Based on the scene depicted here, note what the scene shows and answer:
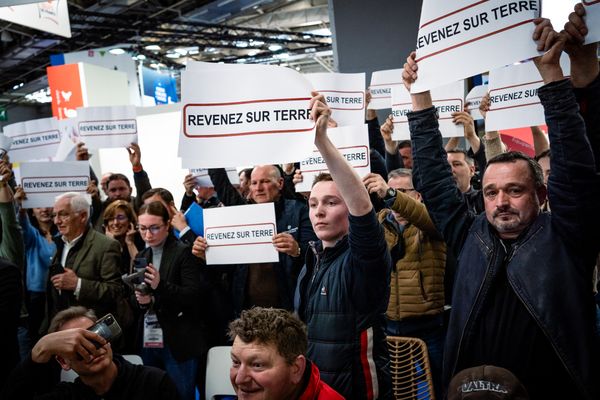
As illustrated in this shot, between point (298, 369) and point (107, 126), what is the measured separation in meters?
3.62

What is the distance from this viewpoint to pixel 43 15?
515 centimetres

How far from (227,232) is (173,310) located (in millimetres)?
565

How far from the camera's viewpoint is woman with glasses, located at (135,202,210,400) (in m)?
3.09

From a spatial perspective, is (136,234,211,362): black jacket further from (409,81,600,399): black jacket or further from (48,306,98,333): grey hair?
(409,81,600,399): black jacket

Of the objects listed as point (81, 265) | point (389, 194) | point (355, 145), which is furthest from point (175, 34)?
point (389, 194)

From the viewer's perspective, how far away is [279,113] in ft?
7.91

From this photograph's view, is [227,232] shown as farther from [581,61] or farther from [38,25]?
[38,25]

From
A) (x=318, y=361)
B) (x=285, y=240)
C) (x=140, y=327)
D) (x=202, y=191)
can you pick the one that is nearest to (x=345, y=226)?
(x=318, y=361)

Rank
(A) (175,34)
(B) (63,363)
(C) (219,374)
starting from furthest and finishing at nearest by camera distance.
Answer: (A) (175,34) < (C) (219,374) < (B) (63,363)

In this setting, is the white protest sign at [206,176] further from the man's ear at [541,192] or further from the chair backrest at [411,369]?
the man's ear at [541,192]

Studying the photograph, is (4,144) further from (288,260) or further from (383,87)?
(383,87)

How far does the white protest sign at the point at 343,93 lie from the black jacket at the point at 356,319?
1897mm

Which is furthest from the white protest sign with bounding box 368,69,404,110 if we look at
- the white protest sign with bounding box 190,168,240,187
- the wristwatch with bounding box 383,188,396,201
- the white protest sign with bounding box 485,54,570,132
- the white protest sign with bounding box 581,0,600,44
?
the white protest sign with bounding box 581,0,600,44

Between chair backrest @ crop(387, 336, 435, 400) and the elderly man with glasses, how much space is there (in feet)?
5.69
